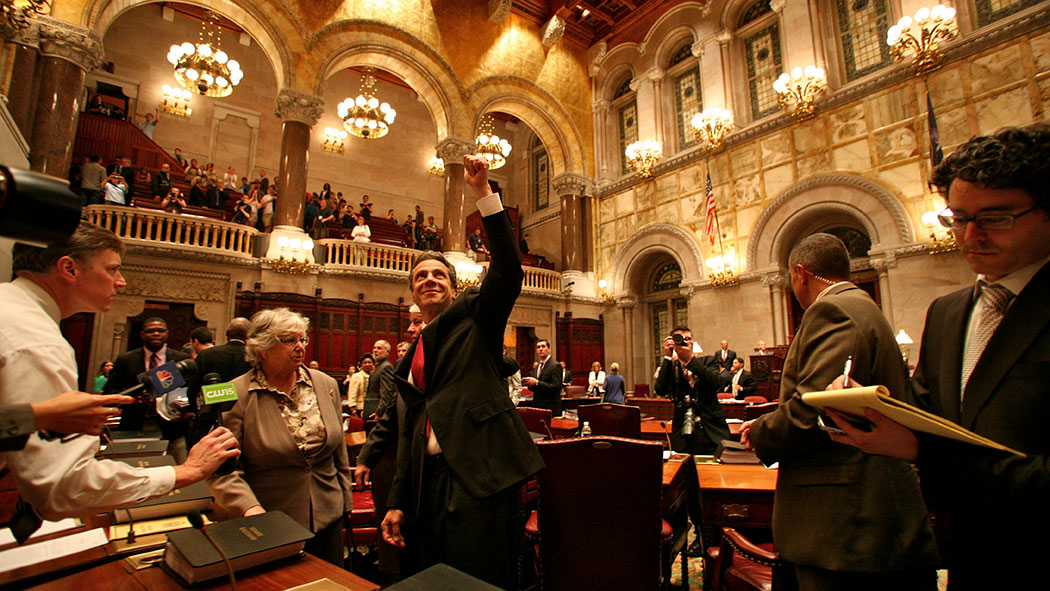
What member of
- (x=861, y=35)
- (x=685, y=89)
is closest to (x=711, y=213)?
(x=685, y=89)

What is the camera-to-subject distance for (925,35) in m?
8.48

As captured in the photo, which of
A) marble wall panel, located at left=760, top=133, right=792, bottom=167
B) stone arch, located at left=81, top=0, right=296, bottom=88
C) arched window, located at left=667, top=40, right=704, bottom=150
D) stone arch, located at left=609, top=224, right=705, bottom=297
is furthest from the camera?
arched window, located at left=667, top=40, right=704, bottom=150

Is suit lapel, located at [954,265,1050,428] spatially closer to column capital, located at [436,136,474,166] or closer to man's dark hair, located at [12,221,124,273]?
man's dark hair, located at [12,221,124,273]

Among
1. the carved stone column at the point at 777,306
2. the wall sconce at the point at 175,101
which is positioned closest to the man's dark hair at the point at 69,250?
the carved stone column at the point at 777,306

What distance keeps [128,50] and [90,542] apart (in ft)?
61.7

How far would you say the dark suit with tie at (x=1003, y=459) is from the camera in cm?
100

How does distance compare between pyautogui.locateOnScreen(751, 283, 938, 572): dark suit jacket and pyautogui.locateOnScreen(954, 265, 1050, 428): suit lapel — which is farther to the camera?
pyautogui.locateOnScreen(751, 283, 938, 572): dark suit jacket

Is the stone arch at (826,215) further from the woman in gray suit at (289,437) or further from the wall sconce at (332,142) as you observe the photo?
the wall sconce at (332,142)

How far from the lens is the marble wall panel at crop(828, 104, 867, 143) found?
9703 mm

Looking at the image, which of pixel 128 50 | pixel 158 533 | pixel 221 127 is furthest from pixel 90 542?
pixel 128 50

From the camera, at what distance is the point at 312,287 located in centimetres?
1088

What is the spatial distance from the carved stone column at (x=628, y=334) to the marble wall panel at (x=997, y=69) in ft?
27.3

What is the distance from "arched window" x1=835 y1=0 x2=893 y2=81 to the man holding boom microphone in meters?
12.6

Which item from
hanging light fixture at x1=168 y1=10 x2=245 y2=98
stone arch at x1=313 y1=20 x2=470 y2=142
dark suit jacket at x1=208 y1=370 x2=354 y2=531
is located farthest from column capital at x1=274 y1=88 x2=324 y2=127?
dark suit jacket at x1=208 y1=370 x2=354 y2=531
